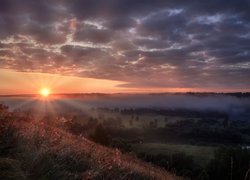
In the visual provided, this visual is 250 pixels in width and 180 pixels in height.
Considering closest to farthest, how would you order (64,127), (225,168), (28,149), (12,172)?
(12,172) < (28,149) < (64,127) < (225,168)

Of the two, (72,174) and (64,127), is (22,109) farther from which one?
(72,174)

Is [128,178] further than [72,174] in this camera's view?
Yes

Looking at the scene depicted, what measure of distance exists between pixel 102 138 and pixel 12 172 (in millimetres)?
55358

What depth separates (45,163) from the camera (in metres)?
6.35

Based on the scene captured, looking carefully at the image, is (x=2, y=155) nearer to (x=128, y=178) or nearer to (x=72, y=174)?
(x=72, y=174)

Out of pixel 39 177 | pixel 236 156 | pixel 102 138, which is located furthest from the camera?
pixel 236 156

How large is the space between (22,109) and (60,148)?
9.90 meters

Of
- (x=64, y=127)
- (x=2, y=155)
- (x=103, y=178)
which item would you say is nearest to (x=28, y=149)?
(x=2, y=155)

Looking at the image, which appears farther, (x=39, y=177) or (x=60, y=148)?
(x=60, y=148)

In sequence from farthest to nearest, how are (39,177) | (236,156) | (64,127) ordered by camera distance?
(236,156), (64,127), (39,177)

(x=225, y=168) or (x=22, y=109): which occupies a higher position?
(x=22, y=109)

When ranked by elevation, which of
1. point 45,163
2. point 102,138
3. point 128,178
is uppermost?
point 45,163

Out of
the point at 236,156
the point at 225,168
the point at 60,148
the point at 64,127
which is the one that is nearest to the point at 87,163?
the point at 60,148

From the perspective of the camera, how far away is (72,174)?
6281 mm
